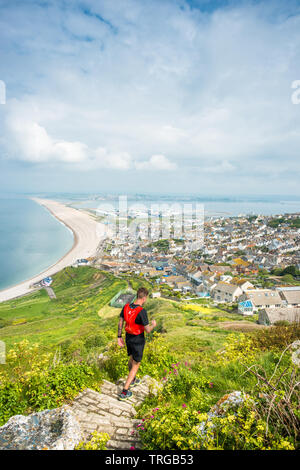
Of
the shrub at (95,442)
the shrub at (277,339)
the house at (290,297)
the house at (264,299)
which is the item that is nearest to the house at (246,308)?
the house at (264,299)

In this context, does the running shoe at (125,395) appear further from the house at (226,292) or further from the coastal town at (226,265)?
the house at (226,292)

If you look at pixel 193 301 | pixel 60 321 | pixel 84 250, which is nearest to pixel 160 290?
pixel 193 301

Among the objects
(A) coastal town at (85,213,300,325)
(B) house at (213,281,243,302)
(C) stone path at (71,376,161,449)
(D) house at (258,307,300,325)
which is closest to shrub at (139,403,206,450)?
(C) stone path at (71,376,161,449)

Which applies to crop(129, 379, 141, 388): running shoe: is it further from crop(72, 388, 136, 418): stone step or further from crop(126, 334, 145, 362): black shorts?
crop(126, 334, 145, 362): black shorts

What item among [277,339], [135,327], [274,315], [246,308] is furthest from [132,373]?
[246,308]

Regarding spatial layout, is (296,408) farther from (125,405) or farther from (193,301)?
(193,301)

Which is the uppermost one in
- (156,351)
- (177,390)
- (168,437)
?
(168,437)

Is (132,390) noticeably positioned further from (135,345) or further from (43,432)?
(43,432)
